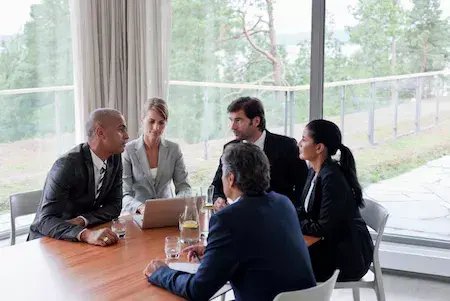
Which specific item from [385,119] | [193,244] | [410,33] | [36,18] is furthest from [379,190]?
[36,18]

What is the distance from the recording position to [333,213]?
2.74 meters

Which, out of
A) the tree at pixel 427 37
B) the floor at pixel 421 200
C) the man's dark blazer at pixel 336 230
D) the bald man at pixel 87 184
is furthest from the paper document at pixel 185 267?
the tree at pixel 427 37

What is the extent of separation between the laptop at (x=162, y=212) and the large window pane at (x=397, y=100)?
2.03 m

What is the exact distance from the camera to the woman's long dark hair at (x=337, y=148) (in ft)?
9.41

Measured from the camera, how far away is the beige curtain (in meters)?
4.35

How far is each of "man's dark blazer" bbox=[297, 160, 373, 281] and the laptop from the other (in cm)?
57

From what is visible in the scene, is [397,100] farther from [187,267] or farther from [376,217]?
[187,267]

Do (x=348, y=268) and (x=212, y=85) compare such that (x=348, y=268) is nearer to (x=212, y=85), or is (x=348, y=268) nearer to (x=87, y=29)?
(x=212, y=85)

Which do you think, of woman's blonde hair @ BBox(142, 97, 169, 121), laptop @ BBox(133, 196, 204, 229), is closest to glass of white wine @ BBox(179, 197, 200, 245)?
laptop @ BBox(133, 196, 204, 229)

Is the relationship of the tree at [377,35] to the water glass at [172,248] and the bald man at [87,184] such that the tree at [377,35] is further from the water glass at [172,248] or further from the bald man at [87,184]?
the water glass at [172,248]

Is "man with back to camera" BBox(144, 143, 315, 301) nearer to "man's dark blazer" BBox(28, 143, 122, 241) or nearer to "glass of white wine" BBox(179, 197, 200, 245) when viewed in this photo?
"glass of white wine" BBox(179, 197, 200, 245)

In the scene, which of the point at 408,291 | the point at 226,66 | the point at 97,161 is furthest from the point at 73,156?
the point at 408,291

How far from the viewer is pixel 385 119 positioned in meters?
4.41

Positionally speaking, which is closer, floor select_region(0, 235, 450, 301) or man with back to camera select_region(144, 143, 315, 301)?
man with back to camera select_region(144, 143, 315, 301)
